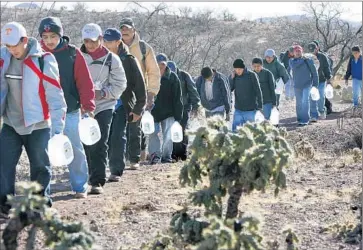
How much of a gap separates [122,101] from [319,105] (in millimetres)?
9107

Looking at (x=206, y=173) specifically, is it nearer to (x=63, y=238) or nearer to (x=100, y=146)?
(x=63, y=238)

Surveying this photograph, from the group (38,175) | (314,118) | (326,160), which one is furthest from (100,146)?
(314,118)

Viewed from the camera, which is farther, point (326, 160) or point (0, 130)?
point (326, 160)

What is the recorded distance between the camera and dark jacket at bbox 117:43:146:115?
8812 mm

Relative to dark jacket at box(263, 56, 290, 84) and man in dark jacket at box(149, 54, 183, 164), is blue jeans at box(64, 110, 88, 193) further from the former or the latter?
dark jacket at box(263, 56, 290, 84)

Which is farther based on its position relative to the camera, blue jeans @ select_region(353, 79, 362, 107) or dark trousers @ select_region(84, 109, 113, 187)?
blue jeans @ select_region(353, 79, 362, 107)

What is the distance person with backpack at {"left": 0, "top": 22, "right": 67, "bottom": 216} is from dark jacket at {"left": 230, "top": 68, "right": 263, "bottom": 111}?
589cm

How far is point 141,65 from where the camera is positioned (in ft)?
32.4

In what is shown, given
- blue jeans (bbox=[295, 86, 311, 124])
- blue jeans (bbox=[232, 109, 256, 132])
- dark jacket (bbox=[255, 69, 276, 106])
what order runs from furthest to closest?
1. blue jeans (bbox=[295, 86, 311, 124])
2. dark jacket (bbox=[255, 69, 276, 106])
3. blue jeans (bbox=[232, 109, 256, 132])

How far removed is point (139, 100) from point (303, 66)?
6.96 meters

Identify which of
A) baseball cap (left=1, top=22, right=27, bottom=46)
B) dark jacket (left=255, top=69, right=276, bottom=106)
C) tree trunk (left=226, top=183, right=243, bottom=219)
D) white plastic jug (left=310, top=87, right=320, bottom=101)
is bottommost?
tree trunk (left=226, top=183, right=243, bottom=219)

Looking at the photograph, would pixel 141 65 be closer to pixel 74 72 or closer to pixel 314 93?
pixel 74 72

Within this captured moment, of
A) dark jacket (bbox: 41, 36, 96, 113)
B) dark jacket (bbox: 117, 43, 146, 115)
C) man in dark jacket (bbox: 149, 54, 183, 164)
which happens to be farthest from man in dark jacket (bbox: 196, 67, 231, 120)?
dark jacket (bbox: 41, 36, 96, 113)

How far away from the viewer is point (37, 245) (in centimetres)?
562
